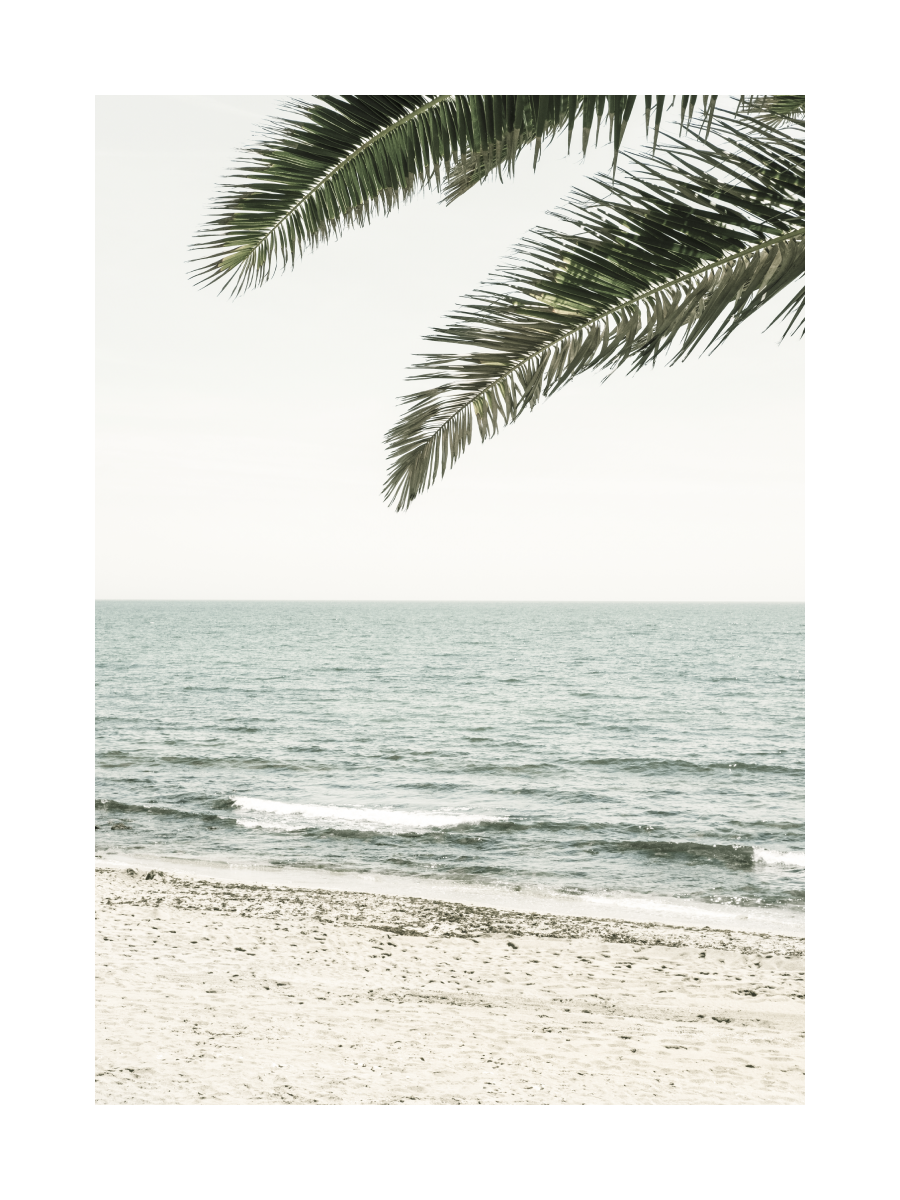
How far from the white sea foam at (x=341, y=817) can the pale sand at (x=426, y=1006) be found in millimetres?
4684

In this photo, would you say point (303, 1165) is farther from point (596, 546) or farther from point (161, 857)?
point (596, 546)

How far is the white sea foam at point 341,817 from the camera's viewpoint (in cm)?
1541

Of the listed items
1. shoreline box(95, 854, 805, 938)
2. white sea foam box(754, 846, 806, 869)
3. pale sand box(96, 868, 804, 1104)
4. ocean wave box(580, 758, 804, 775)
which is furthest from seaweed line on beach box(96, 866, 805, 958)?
ocean wave box(580, 758, 804, 775)

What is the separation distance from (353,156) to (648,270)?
1.13m

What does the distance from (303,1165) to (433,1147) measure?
16.8 inches

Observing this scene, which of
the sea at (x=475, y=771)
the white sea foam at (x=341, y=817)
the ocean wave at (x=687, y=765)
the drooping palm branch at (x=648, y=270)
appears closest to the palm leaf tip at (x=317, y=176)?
the drooping palm branch at (x=648, y=270)

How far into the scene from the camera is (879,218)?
2.86m

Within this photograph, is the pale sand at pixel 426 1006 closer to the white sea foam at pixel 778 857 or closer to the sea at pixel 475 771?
the sea at pixel 475 771

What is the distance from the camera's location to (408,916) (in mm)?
10055

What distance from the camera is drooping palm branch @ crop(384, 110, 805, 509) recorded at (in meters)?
2.76

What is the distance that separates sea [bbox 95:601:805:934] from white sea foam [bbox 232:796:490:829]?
0.08 meters

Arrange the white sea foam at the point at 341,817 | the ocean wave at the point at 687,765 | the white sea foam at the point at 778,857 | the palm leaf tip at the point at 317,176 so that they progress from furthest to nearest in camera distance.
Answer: the ocean wave at the point at 687,765
the white sea foam at the point at 341,817
the white sea foam at the point at 778,857
the palm leaf tip at the point at 317,176

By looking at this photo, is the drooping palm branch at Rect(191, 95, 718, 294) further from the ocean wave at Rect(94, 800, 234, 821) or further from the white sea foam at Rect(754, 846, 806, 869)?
the ocean wave at Rect(94, 800, 234, 821)

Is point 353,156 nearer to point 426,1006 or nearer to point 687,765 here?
point 426,1006
